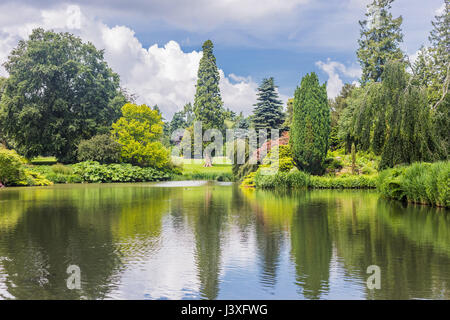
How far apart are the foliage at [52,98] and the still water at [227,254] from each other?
2669cm

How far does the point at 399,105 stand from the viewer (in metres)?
15.9

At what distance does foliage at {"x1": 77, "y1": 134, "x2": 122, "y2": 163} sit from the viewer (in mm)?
34094

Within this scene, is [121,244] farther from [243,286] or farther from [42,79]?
[42,79]

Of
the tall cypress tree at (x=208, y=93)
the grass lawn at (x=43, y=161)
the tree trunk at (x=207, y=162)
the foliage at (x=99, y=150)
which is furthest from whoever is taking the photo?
the tall cypress tree at (x=208, y=93)

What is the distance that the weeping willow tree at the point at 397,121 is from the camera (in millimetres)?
15516

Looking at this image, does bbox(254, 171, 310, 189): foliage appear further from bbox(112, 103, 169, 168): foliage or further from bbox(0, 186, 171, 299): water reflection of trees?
bbox(112, 103, 169, 168): foliage

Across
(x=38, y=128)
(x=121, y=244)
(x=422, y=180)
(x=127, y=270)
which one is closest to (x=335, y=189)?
(x=422, y=180)

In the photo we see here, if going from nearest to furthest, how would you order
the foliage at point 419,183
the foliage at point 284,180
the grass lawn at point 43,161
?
the foliage at point 419,183 < the foliage at point 284,180 < the grass lawn at point 43,161

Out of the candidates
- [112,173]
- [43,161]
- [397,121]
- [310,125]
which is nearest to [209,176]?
[112,173]

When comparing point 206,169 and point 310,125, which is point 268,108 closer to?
point 206,169

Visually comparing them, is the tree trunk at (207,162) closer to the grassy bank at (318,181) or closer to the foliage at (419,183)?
the grassy bank at (318,181)

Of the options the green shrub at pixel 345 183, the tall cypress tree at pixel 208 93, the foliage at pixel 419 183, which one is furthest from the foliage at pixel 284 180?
the tall cypress tree at pixel 208 93

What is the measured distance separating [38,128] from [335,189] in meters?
27.4

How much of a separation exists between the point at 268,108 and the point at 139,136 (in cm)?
1174
